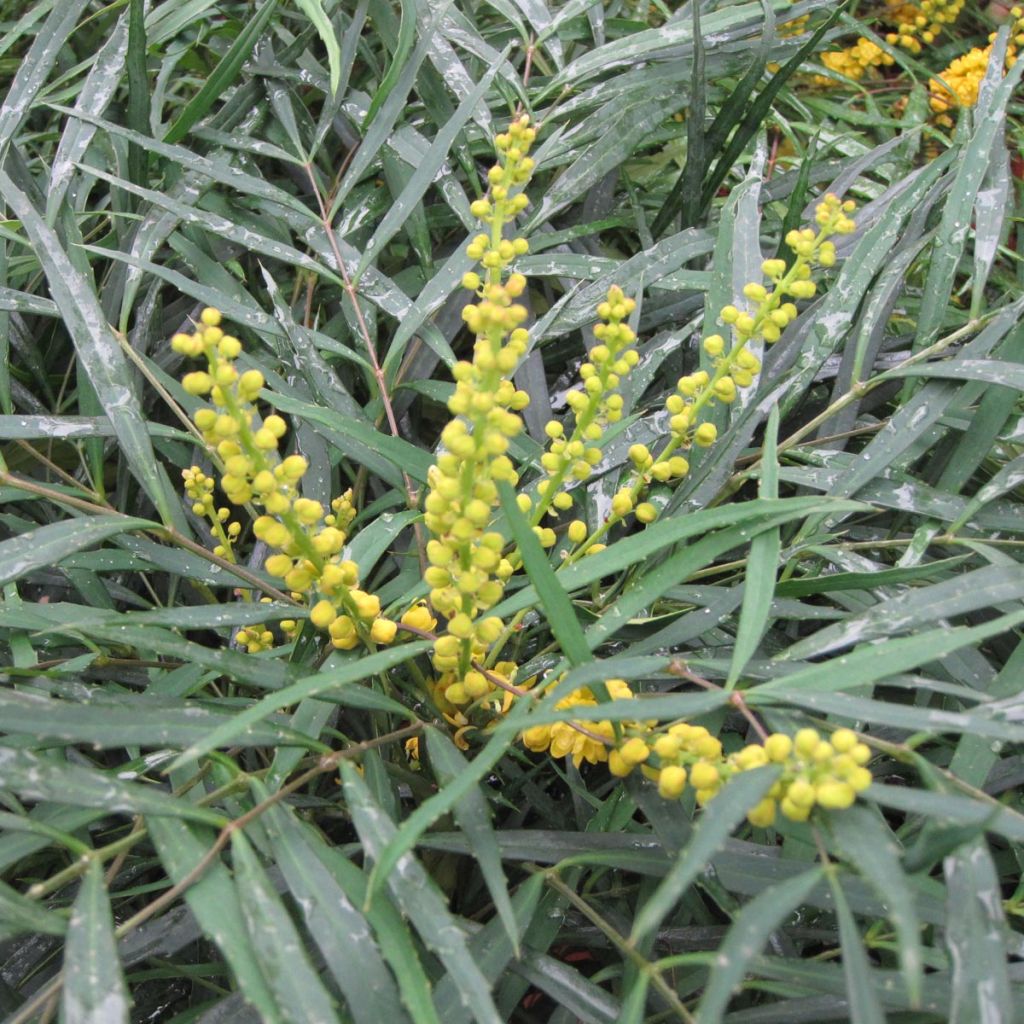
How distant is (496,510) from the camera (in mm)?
892

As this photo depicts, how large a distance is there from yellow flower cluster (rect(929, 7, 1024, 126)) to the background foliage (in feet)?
0.24

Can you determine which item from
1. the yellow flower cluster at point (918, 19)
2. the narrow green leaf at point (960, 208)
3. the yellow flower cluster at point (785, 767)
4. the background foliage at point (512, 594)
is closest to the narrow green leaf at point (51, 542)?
the background foliage at point (512, 594)

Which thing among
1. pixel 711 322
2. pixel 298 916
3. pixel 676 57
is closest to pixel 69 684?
pixel 298 916

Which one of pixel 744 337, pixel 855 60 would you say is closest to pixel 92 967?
pixel 744 337

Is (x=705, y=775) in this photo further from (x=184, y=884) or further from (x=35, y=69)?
(x=35, y=69)

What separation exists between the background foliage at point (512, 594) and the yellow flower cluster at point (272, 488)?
0.05 metres

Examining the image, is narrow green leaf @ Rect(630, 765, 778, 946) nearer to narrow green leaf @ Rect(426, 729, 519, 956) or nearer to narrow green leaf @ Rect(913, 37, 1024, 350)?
narrow green leaf @ Rect(426, 729, 519, 956)

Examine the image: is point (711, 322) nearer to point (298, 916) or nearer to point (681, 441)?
point (681, 441)

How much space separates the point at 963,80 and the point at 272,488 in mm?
1440

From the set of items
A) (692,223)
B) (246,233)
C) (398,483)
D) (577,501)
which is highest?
(246,233)

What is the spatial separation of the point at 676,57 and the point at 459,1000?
3.66 feet

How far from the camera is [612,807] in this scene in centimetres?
82

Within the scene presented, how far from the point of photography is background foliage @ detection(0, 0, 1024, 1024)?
0.60 meters

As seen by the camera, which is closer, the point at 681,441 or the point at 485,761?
the point at 485,761
